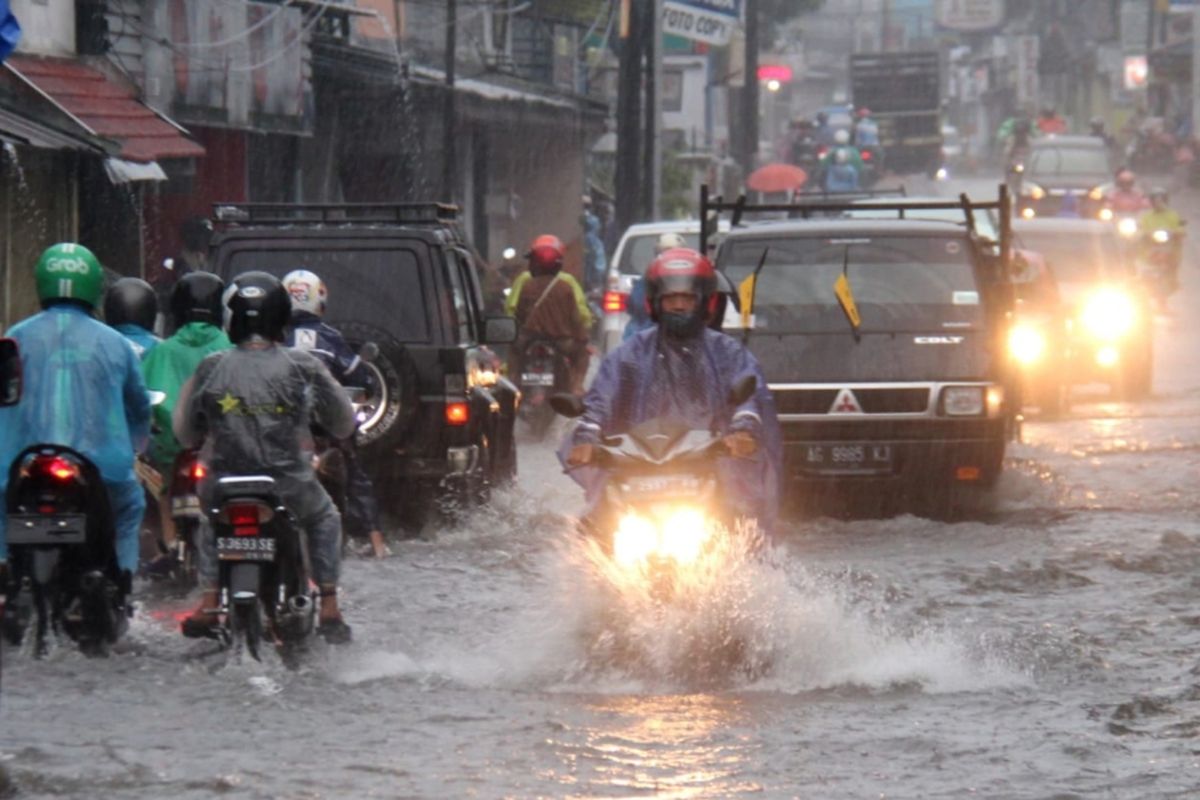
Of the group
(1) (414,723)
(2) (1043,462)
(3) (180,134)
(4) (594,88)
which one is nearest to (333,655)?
(1) (414,723)

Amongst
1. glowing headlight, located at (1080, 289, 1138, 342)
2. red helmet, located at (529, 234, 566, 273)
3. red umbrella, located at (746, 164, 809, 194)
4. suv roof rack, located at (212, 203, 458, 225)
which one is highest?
red umbrella, located at (746, 164, 809, 194)

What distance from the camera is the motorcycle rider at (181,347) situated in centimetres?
1048

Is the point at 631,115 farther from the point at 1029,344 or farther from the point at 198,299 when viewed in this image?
the point at 198,299

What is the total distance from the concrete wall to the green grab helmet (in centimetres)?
1112

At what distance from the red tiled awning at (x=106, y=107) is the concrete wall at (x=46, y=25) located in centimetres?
11

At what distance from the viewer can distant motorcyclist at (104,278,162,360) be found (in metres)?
10.7

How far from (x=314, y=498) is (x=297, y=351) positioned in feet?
1.78

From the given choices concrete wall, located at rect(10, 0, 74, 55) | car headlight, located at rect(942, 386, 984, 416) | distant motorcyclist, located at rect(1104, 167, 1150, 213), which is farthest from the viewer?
distant motorcyclist, located at rect(1104, 167, 1150, 213)

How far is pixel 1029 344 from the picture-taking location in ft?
67.0

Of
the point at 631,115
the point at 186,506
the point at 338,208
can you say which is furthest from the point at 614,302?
the point at 186,506

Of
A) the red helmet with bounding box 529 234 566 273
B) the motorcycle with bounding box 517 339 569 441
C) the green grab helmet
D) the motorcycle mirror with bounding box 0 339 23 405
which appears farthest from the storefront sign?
the motorcycle mirror with bounding box 0 339 23 405

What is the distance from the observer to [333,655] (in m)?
8.98

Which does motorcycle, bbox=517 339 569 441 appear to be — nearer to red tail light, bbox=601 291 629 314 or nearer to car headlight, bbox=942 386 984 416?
red tail light, bbox=601 291 629 314

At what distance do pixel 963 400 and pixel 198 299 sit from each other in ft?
16.3
